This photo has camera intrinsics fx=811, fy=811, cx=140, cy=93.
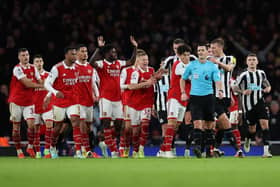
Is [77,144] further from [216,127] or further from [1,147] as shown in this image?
[1,147]

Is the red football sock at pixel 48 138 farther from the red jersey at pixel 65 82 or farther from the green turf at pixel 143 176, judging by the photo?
the green turf at pixel 143 176

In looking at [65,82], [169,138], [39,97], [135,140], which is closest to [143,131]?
[135,140]

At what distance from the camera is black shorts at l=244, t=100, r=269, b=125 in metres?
15.8

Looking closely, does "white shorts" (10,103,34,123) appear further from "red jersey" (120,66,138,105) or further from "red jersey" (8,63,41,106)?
"red jersey" (120,66,138,105)

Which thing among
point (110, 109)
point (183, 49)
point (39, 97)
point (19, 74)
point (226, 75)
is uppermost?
point (183, 49)

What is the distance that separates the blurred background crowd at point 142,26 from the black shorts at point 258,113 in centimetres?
459

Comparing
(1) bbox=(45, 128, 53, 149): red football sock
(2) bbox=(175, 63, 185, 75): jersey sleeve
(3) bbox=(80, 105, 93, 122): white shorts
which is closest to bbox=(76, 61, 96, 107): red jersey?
(3) bbox=(80, 105, 93, 122): white shorts

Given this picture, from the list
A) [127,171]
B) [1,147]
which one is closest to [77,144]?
[1,147]

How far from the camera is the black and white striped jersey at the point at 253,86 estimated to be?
52.4ft

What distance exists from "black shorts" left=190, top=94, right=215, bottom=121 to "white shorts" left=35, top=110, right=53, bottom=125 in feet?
13.6

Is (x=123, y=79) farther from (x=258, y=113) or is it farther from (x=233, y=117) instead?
(x=258, y=113)

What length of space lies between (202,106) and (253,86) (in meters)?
2.55

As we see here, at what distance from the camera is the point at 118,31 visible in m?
23.0

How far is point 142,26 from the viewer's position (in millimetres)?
23703
